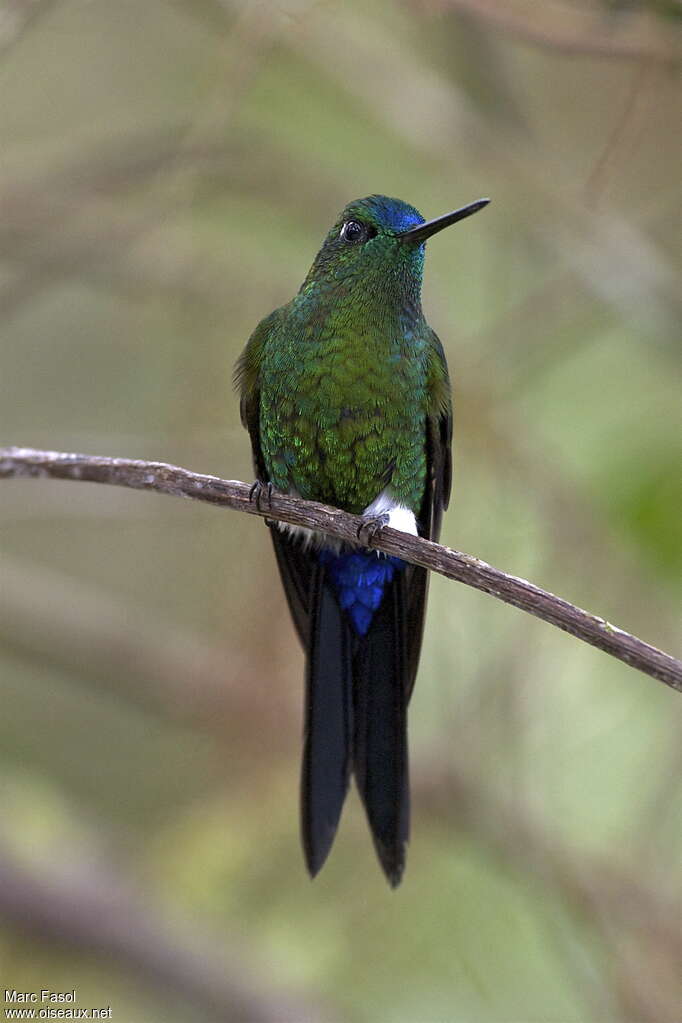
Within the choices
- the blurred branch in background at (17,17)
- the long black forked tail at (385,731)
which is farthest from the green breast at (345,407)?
the blurred branch in background at (17,17)

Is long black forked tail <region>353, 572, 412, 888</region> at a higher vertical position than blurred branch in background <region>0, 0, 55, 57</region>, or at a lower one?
lower

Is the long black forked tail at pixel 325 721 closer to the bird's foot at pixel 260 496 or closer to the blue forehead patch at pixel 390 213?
the bird's foot at pixel 260 496

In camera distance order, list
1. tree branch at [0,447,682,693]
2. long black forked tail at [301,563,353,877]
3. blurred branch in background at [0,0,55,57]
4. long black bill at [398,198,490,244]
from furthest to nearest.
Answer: long black forked tail at [301,563,353,877] → blurred branch in background at [0,0,55,57] → long black bill at [398,198,490,244] → tree branch at [0,447,682,693]

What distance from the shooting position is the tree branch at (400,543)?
1870mm

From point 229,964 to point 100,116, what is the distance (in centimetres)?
383

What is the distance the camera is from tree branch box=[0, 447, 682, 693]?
6.14 feet

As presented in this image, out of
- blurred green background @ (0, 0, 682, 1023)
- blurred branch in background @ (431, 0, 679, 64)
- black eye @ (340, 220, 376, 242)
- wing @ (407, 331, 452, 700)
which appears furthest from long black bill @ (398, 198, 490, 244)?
blurred green background @ (0, 0, 682, 1023)

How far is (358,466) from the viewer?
2.91m

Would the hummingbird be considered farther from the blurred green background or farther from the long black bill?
the blurred green background

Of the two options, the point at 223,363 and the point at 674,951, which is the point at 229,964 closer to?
the point at 674,951

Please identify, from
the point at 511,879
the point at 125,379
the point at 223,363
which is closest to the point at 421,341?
the point at 223,363

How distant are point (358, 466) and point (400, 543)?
0.60 metres

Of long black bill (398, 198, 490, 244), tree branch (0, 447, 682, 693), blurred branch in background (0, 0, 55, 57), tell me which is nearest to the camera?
tree branch (0, 447, 682, 693)

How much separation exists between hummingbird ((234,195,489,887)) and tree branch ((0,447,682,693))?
Answer: 393mm
